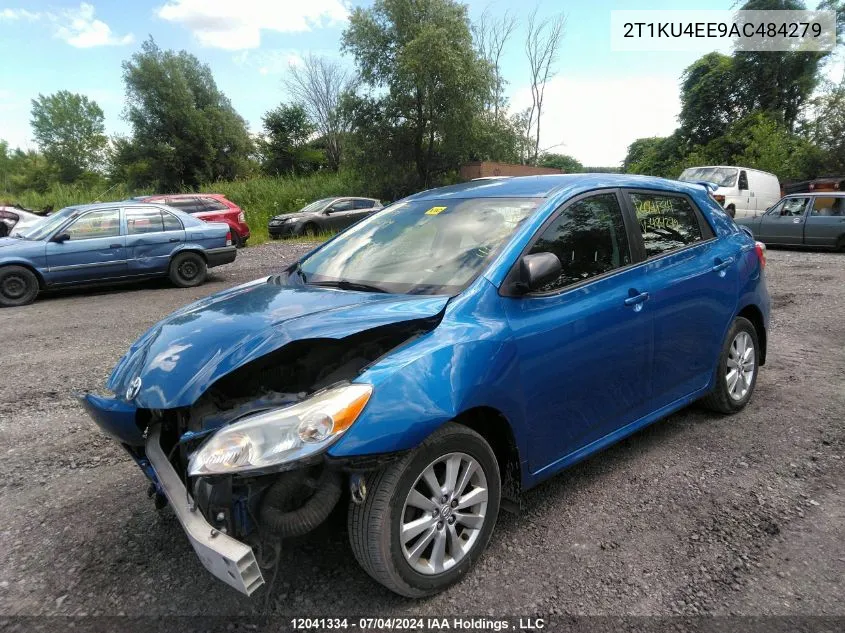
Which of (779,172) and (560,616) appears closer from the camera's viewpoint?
(560,616)

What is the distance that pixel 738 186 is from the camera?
16469mm

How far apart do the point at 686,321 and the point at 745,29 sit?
31449 mm

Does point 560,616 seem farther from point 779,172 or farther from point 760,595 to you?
point 779,172

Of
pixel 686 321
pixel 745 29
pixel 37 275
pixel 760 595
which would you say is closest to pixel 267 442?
pixel 760 595

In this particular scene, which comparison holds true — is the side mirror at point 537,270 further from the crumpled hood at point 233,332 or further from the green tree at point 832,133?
the green tree at point 832,133

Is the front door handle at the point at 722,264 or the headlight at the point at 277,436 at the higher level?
the front door handle at the point at 722,264

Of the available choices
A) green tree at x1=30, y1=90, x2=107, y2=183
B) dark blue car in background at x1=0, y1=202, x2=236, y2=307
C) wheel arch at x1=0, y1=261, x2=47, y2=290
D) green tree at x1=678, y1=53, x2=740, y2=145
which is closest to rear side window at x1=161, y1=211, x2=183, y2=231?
dark blue car in background at x1=0, y1=202, x2=236, y2=307

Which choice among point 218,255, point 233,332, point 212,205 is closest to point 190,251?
point 218,255

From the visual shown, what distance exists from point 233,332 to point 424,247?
115 centimetres

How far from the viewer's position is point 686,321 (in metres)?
3.46

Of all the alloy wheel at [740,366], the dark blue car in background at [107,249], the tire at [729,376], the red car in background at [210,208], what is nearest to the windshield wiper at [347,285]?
the tire at [729,376]

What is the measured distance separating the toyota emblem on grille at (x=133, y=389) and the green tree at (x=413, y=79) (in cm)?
2905

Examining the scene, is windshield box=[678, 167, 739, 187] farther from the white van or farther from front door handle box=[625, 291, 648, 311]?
front door handle box=[625, 291, 648, 311]

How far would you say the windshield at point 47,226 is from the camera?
30.9ft
